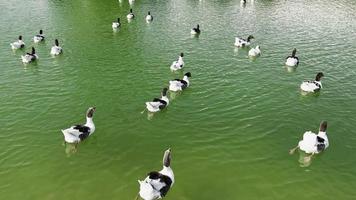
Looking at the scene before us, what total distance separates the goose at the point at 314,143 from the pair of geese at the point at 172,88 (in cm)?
894

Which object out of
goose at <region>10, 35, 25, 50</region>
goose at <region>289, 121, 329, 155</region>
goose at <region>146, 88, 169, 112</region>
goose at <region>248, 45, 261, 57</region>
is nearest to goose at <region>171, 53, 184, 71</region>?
goose at <region>146, 88, 169, 112</region>

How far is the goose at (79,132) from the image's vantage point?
2166cm

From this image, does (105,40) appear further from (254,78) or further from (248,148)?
(248,148)

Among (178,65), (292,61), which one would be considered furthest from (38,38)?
(292,61)

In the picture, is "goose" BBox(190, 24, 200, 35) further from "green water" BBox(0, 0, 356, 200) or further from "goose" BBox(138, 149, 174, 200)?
"goose" BBox(138, 149, 174, 200)

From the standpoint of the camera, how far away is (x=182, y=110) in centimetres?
2620

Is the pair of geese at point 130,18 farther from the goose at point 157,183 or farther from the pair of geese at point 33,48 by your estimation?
the goose at point 157,183

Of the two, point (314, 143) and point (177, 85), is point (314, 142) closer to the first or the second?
point (314, 143)

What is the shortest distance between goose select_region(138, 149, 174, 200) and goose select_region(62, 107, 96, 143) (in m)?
5.62

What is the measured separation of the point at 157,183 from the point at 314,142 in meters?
8.93

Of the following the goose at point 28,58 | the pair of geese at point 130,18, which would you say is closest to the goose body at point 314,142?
the goose at point 28,58

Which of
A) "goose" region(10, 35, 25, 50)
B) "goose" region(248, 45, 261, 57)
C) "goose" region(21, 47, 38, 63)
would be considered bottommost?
"goose" region(21, 47, 38, 63)

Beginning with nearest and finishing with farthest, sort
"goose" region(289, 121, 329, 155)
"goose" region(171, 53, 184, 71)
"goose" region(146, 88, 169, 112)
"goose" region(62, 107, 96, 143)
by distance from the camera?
"goose" region(289, 121, 329, 155) < "goose" region(62, 107, 96, 143) < "goose" region(146, 88, 169, 112) < "goose" region(171, 53, 184, 71)

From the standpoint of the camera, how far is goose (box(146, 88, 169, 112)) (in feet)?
83.0
